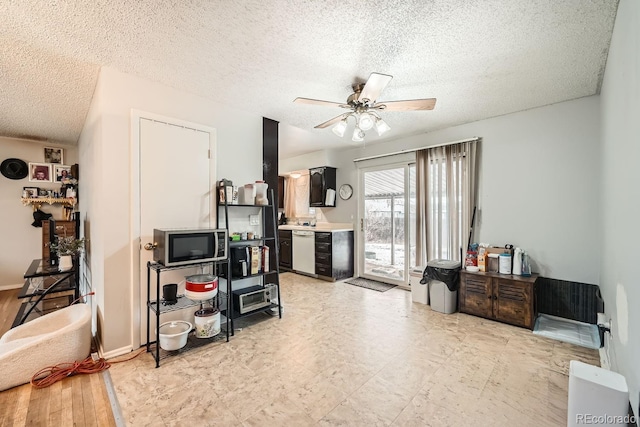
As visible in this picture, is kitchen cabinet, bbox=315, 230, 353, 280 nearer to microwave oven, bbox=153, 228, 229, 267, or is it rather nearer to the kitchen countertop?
the kitchen countertop

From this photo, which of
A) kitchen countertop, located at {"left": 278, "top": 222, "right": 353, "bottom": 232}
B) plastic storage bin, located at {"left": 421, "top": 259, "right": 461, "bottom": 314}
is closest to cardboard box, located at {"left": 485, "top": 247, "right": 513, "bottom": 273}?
plastic storage bin, located at {"left": 421, "top": 259, "right": 461, "bottom": 314}

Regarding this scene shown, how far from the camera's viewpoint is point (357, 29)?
1.87m

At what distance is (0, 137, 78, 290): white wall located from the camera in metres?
4.44

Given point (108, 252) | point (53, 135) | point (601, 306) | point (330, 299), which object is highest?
point (53, 135)

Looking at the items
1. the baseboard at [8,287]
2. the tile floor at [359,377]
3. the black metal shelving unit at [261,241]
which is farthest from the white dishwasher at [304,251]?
the baseboard at [8,287]

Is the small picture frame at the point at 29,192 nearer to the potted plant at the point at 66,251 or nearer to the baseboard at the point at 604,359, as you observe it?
the potted plant at the point at 66,251

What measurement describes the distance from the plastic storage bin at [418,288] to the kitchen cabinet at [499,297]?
46 cm

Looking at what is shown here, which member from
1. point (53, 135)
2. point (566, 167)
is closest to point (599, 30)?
point (566, 167)

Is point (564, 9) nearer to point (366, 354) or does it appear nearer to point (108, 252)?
point (366, 354)

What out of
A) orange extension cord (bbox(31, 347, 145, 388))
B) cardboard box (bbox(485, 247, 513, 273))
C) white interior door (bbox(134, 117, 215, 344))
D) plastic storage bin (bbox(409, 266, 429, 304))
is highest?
white interior door (bbox(134, 117, 215, 344))

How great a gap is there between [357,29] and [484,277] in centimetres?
297

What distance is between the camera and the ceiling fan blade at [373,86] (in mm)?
1976

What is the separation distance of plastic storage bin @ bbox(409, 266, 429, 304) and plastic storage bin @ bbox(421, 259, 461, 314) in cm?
15

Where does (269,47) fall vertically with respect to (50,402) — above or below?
above
